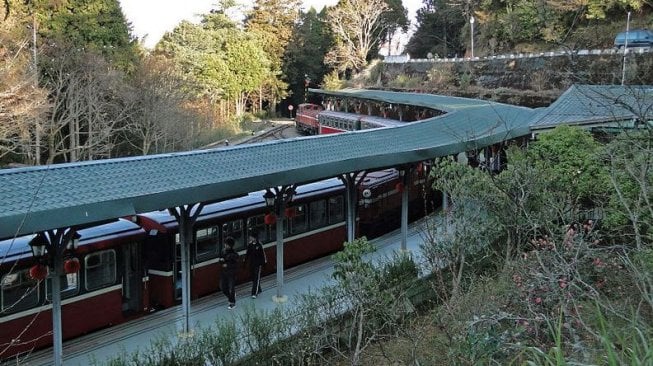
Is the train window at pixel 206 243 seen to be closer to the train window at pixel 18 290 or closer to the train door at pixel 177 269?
the train door at pixel 177 269

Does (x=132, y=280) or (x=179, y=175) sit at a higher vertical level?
(x=179, y=175)

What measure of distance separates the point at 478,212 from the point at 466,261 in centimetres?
90

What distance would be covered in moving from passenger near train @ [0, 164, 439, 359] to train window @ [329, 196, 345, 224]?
0.15ft

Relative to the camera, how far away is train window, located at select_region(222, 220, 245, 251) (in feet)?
35.0

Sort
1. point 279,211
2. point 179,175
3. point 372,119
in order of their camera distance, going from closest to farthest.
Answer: point 179,175, point 279,211, point 372,119

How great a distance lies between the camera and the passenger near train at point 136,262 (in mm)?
7828

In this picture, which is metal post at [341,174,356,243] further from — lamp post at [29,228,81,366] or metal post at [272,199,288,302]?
lamp post at [29,228,81,366]

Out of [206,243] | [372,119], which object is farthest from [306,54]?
[206,243]

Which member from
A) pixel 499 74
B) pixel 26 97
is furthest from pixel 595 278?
pixel 499 74

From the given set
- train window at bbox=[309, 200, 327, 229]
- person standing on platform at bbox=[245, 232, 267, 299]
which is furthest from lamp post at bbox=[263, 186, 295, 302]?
train window at bbox=[309, 200, 327, 229]

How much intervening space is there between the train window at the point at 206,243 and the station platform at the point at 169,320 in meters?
0.77

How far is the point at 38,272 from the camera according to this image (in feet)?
24.1

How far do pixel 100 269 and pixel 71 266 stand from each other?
0.88 metres

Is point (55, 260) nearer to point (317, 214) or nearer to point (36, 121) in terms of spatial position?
point (317, 214)
